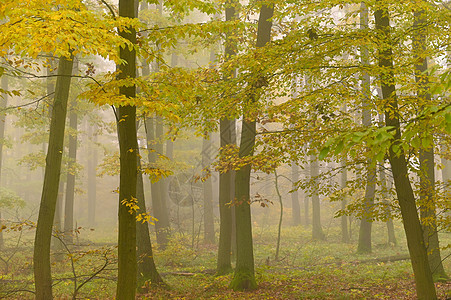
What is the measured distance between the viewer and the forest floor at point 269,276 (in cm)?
940

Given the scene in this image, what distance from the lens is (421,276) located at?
722 centimetres

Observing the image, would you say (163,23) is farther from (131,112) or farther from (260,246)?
(131,112)

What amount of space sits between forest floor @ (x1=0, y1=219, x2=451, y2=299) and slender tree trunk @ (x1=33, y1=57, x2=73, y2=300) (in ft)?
0.97

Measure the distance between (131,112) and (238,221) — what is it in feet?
17.9

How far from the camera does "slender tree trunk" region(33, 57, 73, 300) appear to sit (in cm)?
769

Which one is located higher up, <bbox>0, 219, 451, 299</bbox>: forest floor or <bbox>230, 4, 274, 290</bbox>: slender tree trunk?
<bbox>230, 4, 274, 290</bbox>: slender tree trunk

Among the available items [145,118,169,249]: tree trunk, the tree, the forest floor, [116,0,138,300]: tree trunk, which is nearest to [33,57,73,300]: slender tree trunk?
the forest floor

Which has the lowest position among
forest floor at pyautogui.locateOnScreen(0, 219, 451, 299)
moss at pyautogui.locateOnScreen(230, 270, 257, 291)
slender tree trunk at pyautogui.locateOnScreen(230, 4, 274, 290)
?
forest floor at pyautogui.locateOnScreen(0, 219, 451, 299)

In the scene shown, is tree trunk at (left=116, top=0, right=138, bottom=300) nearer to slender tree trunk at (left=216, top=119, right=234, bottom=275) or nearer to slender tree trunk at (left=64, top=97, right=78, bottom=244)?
slender tree trunk at (left=216, top=119, right=234, bottom=275)

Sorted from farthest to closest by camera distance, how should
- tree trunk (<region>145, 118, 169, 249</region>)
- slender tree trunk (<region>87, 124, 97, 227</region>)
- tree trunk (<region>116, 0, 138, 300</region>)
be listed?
slender tree trunk (<region>87, 124, 97, 227</region>) → tree trunk (<region>145, 118, 169, 249</region>) → tree trunk (<region>116, 0, 138, 300</region>)

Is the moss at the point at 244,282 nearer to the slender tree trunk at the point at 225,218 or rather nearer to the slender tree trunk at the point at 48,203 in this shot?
the slender tree trunk at the point at 225,218

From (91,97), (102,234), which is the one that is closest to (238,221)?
(91,97)

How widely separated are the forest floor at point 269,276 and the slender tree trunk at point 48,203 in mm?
297

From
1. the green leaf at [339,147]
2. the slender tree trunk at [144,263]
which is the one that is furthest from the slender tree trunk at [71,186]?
the green leaf at [339,147]
